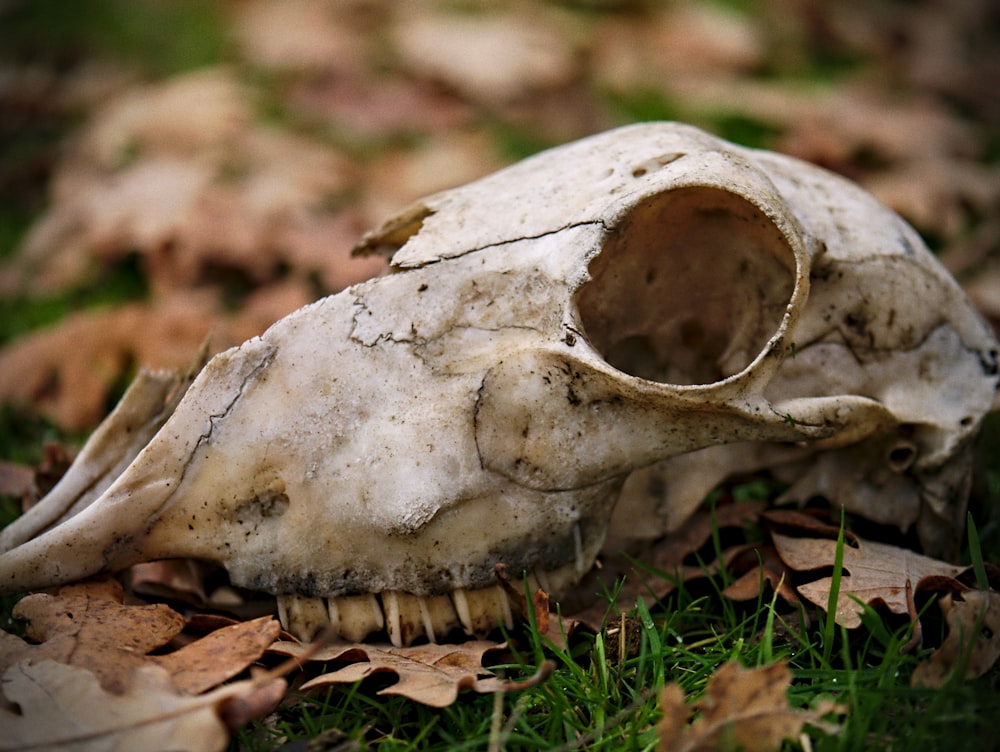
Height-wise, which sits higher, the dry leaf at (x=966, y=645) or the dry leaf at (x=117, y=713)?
the dry leaf at (x=117, y=713)

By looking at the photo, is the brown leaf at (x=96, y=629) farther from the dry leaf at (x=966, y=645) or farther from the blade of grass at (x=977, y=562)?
the blade of grass at (x=977, y=562)

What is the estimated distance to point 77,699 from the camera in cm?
162

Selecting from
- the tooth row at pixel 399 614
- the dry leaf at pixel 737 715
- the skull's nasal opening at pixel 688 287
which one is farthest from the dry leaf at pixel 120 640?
the skull's nasal opening at pixel 688 287

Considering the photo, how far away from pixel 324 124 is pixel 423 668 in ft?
12.8

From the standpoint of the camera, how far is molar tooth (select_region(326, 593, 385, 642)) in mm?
1962

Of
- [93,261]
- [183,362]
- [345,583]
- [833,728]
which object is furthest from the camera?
[93,261]

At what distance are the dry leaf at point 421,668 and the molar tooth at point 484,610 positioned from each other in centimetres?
4

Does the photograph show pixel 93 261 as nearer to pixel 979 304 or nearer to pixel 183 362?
pixel 183 362

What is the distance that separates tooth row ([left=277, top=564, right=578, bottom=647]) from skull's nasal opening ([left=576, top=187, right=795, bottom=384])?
611mm

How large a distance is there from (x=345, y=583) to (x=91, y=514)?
517 millimetres

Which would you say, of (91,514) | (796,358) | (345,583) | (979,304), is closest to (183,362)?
(91,514)

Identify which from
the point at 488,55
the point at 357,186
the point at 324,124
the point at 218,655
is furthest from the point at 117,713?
the point at 488,55

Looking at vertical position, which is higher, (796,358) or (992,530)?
(796,358)

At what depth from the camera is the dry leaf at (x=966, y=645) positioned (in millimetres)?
1733
